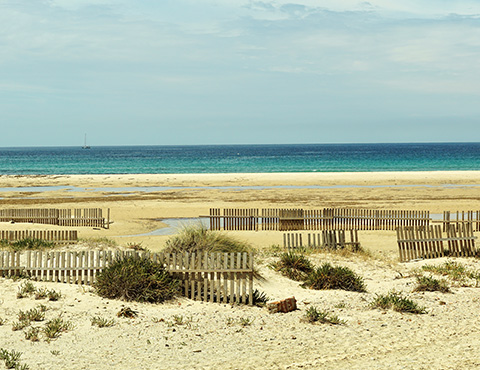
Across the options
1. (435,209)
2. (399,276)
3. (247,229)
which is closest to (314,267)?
(399,276)

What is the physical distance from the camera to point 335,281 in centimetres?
1297

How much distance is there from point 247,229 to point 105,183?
118 ft

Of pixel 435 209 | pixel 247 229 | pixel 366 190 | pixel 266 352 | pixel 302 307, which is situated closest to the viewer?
pixel 266 352

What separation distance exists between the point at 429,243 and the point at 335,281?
590cm

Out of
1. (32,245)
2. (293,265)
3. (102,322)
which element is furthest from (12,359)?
(32,245)

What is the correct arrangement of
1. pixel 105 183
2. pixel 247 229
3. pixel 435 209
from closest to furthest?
pixel 247 229 < pixel 435 209 < pixel 105 183

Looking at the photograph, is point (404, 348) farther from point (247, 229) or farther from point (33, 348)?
point (247, 229)

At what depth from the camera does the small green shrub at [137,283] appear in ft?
37.1

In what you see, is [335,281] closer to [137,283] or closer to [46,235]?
[137,283]

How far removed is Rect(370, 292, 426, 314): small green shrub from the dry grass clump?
3.63 metres

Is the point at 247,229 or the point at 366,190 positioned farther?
the point at 366,190

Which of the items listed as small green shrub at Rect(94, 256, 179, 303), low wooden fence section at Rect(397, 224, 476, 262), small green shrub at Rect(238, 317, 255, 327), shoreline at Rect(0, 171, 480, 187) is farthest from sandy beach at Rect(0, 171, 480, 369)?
shoreline at Rect(0, 171, 480, 187)

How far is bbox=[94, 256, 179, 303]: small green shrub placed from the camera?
11.3 meters

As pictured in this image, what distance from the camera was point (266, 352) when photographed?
28.1ft
